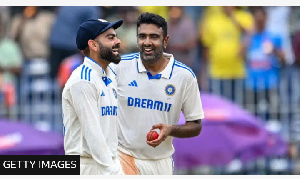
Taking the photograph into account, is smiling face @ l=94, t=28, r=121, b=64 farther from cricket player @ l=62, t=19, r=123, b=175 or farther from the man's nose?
the man's nose

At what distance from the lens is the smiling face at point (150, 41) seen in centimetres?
954

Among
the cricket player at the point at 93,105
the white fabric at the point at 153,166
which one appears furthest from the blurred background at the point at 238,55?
the cricket player at the point at 93,105

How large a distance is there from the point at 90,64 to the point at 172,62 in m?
1.32

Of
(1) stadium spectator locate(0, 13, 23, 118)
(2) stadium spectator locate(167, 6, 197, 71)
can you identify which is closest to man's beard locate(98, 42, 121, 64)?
(2) stadium spectator locate(167, 6, 197, 71)

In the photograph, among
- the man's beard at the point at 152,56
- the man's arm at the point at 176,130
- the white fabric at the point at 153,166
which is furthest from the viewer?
the white fabric at the point at 153,166

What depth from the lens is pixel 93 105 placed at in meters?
8.58

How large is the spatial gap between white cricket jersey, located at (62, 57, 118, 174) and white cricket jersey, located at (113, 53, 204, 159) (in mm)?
865

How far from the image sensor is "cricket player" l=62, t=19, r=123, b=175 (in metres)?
8.55

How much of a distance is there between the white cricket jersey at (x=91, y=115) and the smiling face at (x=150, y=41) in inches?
30.6

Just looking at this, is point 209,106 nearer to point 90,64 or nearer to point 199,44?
point 199,44

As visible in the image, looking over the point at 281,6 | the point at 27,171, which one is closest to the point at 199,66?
the point at 281,6

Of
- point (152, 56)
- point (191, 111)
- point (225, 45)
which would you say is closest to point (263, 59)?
point (225, 45)

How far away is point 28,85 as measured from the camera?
1780 centimetres

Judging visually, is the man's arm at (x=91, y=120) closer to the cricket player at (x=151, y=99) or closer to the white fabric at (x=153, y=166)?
the cricket player at (x=151, y=99)
